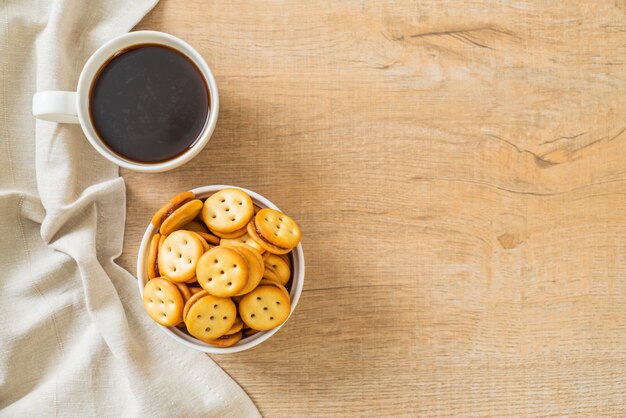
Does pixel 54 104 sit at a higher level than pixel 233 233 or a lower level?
higher

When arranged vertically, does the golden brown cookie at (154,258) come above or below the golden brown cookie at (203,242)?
below

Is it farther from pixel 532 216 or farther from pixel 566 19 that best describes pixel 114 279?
pixel 566 19

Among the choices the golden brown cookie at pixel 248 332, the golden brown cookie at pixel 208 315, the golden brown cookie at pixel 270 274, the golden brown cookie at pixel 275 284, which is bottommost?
the golden brown cookie at pixel 248 332

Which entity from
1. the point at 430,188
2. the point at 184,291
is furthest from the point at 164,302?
the point at 430,188

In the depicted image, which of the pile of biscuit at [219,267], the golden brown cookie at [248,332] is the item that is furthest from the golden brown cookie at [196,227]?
the golden brown cookie at [248,332]

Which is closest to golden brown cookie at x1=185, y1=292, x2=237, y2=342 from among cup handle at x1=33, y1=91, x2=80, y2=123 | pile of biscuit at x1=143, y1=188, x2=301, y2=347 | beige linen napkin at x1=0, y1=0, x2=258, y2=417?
pile of biscuit at x1=143, y1=188, x2=301, y2=347

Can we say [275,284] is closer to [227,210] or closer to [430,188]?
[227,210]

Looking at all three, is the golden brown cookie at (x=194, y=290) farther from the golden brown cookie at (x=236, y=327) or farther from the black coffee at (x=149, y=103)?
the black coffee at (x=149, y=103)

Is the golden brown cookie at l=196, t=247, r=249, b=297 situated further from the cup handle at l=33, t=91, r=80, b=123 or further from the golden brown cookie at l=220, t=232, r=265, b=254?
the cup handle at l=33, t=91, r=80, b=123
